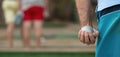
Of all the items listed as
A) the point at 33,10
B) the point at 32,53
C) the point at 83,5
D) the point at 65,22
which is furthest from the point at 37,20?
the point at 65,22

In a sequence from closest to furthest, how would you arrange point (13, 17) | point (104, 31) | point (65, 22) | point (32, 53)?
point (104, 31), point (32, 53), point (13, 17), point (65, 22)

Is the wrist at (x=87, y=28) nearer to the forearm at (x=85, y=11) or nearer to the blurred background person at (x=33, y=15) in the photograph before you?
the forearm at (x=85, y=11)

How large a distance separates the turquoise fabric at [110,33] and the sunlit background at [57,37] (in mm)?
4854

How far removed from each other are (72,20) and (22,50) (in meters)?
10.9

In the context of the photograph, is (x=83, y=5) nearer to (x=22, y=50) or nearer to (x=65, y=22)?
(x=22, y=50)

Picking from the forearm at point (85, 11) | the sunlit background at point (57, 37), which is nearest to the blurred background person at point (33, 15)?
the sunlit background at point (57, 37)

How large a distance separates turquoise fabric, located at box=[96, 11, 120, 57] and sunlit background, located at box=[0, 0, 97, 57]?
4.85m

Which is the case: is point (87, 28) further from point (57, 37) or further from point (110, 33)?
point (57, 37)

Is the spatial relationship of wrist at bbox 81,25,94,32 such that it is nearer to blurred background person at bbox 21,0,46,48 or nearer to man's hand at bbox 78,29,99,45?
man's hand at bbox 78,29,99,45

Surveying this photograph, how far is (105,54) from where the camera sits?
113 inches

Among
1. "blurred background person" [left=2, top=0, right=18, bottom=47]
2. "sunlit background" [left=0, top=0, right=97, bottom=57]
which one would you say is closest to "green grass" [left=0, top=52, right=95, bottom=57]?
"sunlit background" [left=0, top=0, right=97, bottom=57]

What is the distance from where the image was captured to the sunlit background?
7812 millimetres

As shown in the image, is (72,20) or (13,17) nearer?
(13,17)

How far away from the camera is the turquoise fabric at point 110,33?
2.81 meters
